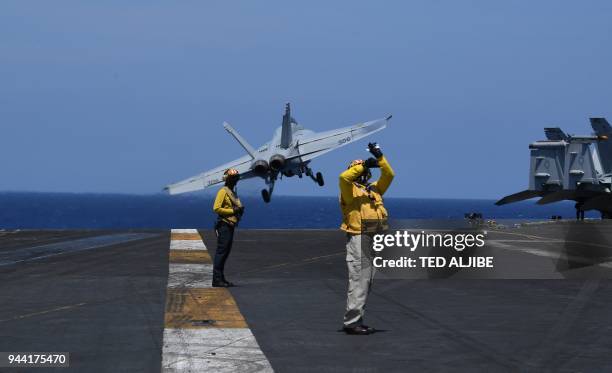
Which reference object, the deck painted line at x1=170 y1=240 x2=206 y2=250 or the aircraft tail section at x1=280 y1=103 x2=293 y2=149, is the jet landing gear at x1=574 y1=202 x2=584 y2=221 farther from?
the deck painted line at x1=170 y1=240 x2=206 y2=250

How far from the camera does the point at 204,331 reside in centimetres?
1222

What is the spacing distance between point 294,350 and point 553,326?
14.6 ft

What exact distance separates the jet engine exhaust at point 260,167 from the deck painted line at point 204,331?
33.5 meters

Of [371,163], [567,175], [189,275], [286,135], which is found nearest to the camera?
[371,163]

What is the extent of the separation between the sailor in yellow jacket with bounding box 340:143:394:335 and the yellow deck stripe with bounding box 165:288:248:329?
1.77 metres

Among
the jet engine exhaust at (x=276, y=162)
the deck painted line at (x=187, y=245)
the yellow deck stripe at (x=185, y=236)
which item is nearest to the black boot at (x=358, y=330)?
the deck painted line at (x=187, y=245)

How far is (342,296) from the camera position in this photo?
16.8 metres

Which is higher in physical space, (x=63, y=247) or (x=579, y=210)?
(x=579, y=210)

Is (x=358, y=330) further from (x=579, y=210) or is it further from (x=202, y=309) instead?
(x=579, y=210)

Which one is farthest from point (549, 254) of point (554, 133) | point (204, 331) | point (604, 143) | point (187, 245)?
point (604, 143)

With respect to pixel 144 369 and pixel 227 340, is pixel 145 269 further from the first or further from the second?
pixel 144 369

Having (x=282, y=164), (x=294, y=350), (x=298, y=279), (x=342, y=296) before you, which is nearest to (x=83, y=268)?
(x=298, y=279)

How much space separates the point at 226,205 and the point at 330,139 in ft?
139

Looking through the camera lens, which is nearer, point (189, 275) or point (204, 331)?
point (204, 331)
